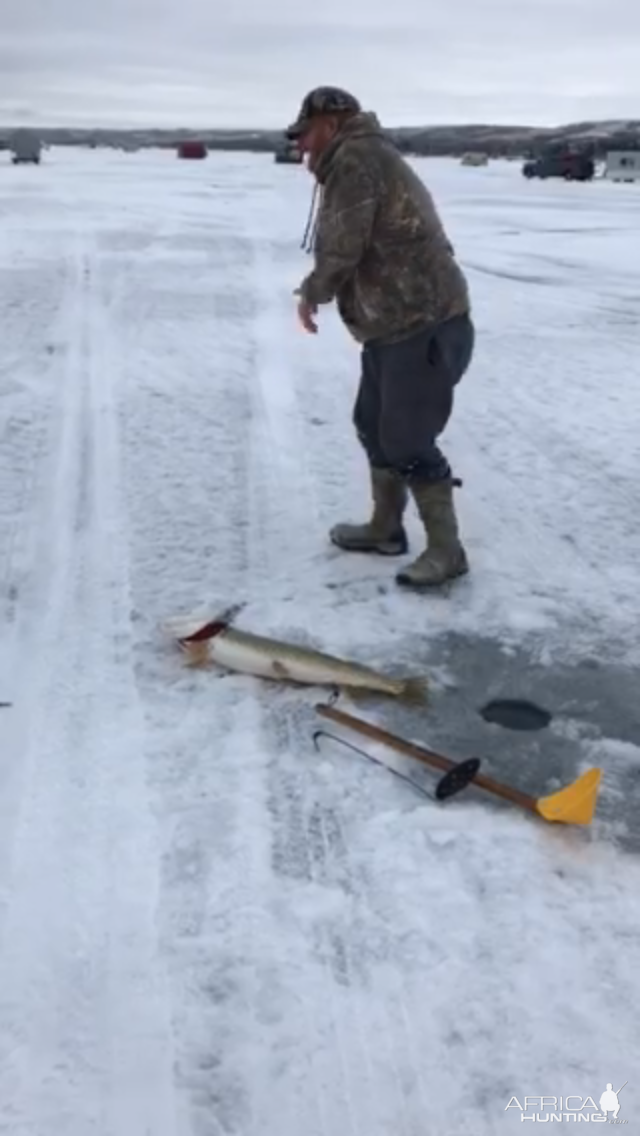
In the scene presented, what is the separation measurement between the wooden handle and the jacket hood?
6.38 ft

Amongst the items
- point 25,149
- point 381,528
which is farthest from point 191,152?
point 381,528

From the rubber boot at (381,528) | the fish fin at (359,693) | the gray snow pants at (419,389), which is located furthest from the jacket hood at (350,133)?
the fish fin at (359,693)

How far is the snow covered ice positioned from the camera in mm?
2430

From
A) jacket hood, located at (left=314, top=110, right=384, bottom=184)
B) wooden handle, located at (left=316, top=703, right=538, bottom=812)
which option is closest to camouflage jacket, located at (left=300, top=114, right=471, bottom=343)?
jacket hood, located at (left=314, top=110, right=384, bottom=184)

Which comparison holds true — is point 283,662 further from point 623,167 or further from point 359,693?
point 623,167

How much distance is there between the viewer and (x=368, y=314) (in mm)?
4512

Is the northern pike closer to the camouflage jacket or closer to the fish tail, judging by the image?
the fish tail

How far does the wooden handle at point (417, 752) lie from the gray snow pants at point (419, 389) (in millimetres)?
1256

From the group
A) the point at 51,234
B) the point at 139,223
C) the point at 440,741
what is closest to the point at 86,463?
the point at 440,741

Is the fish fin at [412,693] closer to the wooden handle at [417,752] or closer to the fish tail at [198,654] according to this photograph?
the wooden handle at [417,752]

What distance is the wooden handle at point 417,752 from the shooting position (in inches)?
127

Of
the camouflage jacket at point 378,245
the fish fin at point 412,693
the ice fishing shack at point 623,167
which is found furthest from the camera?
the ice fishing shack at point 623,167

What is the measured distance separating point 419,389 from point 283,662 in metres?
1.25

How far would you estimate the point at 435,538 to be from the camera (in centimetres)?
475
